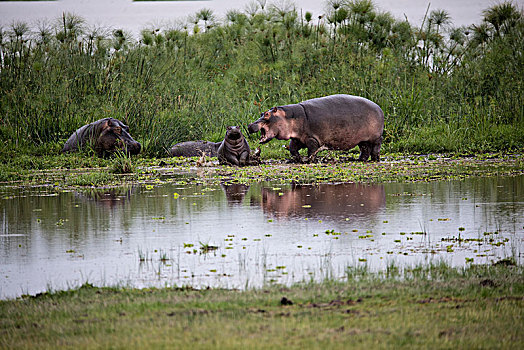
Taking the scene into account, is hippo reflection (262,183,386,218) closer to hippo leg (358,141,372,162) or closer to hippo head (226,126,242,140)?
hippo head (226,126,242,140)

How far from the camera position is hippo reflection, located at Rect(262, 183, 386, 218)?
733 centimetres

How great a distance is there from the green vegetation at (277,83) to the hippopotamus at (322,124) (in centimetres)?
227

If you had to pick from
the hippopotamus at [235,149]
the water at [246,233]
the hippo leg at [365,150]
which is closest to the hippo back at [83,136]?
the hippopotamus at [235,149]

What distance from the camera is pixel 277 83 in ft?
71.3

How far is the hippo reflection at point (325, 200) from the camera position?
7327 millimetres

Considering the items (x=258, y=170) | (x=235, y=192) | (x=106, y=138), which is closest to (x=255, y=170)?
(x=258, y=170)

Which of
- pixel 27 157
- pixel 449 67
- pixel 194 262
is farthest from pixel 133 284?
pixel 449 67

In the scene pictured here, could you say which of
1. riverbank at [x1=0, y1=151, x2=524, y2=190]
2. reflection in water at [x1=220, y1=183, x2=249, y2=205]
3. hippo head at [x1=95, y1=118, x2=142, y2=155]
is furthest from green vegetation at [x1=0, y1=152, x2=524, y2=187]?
reflection in water at [x1=220, y1=183, x2=249, y2=205]

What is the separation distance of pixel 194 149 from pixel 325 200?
9.28 m

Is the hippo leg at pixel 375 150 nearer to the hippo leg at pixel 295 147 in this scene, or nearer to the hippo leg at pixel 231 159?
the hippo leg at pixel 295 147

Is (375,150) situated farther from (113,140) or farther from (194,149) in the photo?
(113,140)

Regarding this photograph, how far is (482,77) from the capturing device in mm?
18734

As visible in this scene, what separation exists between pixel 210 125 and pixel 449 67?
7307 millimetres

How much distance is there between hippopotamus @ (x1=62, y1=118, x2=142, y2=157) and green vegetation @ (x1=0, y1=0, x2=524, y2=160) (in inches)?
40.4
